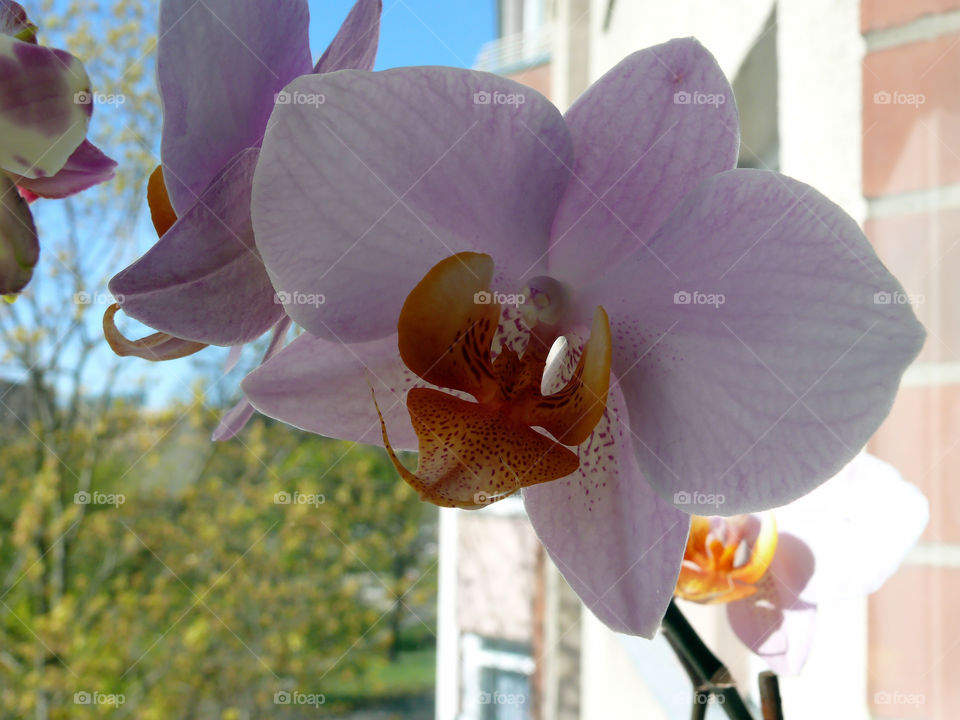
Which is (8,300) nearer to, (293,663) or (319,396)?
(319,396)

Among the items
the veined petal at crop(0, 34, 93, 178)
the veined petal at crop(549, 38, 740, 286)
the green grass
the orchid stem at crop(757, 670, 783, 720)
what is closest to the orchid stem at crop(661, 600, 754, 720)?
the orchid stem at crop(757, 670, 783, 720)

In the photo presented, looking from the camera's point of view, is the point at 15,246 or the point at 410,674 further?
the point at 410,674

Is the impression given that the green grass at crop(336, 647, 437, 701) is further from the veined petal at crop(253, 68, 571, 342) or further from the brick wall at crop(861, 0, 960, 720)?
the veined petal at crop(253, 68, 571, 342)

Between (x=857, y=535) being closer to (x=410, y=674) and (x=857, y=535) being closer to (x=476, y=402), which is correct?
(x=476, y=402)

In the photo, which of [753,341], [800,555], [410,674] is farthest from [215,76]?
[410,674]

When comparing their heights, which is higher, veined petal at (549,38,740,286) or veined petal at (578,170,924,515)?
veined petal at (549,38,740,286)
